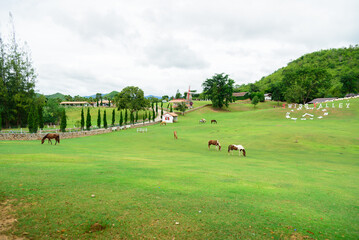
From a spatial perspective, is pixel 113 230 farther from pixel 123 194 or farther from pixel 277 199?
pixel 277 199

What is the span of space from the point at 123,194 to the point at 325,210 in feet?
23.2

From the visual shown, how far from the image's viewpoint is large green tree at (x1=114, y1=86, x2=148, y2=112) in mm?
76750

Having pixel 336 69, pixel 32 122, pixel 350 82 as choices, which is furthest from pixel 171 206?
pixel 336 69

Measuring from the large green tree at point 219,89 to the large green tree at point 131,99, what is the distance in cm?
3755

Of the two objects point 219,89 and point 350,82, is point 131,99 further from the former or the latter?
point 350,82

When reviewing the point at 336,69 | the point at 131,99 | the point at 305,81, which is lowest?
the point at 131,99

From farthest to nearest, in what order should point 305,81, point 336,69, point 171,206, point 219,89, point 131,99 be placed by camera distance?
point 336,69
point 219,89
point 305,81
point 131,99
point 171,206

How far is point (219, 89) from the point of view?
102 m

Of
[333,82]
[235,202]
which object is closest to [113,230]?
[235,202]

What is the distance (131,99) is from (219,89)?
46.8 metres

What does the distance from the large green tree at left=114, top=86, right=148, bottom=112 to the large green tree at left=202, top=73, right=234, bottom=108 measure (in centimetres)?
3755

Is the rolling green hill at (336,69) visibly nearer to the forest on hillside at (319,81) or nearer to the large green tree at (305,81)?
the forest on hillside at (319,81)

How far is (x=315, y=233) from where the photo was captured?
210 inches

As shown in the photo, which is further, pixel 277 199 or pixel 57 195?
pixel 277 199
